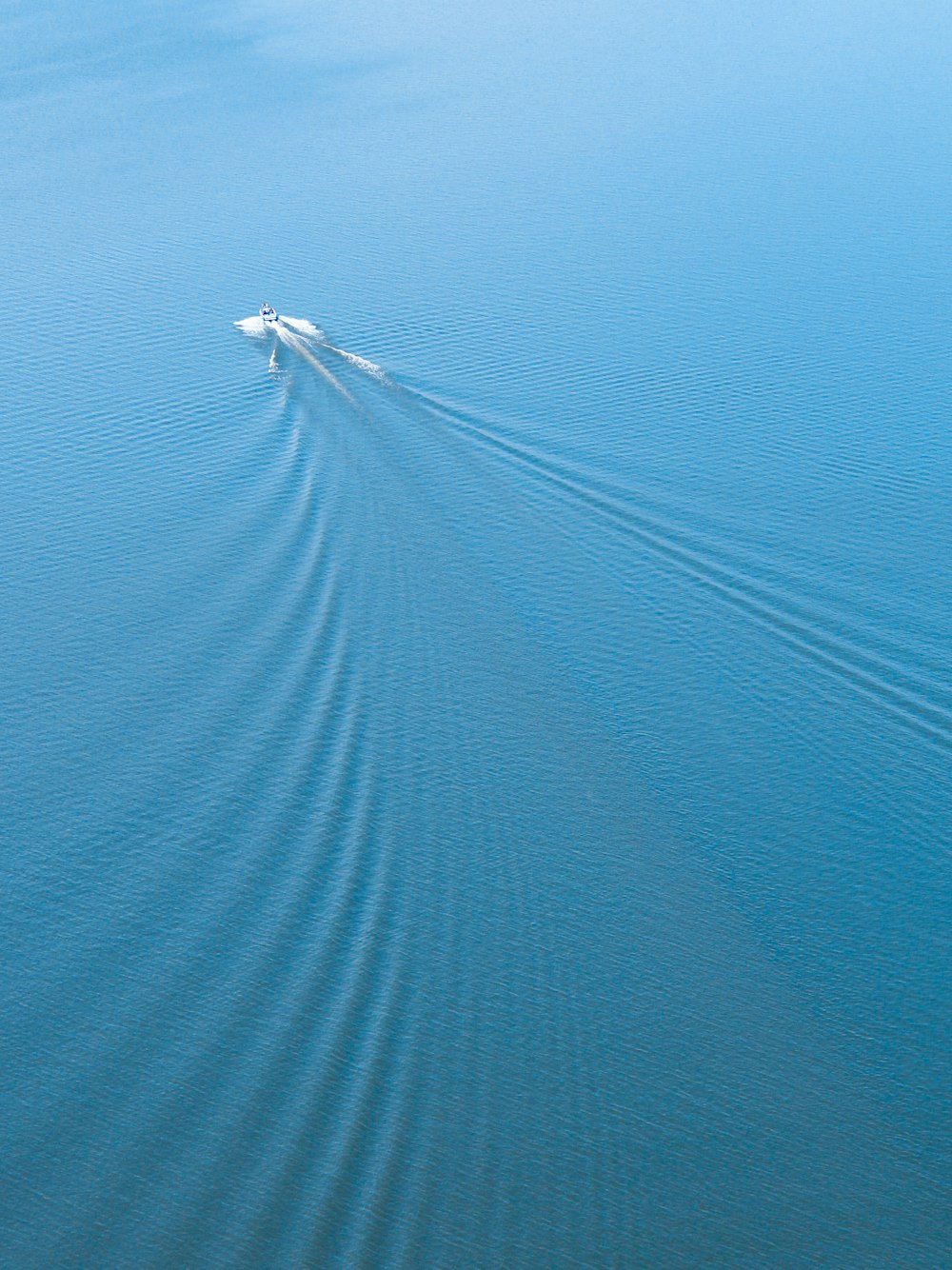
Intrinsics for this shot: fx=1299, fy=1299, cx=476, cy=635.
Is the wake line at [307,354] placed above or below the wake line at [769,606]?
above

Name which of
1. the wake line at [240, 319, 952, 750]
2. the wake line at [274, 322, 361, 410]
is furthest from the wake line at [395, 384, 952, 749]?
the wake line at [274, 322, 361, 410]

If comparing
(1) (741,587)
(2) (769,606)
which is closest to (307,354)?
(1) (741,587)

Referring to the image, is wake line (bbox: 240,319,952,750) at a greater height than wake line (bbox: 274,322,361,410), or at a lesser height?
lesser

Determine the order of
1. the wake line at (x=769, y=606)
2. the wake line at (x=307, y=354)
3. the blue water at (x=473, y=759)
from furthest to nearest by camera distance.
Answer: the wake line at (x=307, y=354) < the wake line at (x=769, y=606) < the blue water at (x=473, y=759)

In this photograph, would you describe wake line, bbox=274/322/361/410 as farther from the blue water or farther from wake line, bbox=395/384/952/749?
wake line, bbox=395/384/952/749

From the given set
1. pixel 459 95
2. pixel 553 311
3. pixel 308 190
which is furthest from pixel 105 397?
pixel 459 95

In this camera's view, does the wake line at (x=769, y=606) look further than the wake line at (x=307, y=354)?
No

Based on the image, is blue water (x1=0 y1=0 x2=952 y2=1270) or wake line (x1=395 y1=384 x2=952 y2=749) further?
Answer: wake line (x1=395 y1=384 x2=952 y2=749)

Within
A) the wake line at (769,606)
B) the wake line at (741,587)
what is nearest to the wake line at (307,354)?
the wake line at (741,587)

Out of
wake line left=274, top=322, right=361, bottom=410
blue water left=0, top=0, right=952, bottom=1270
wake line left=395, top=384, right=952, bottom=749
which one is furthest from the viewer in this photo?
wake line left=274, top=322, right=361, bottom=410

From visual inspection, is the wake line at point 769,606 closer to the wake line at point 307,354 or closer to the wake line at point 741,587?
the wake line at point 741,587
